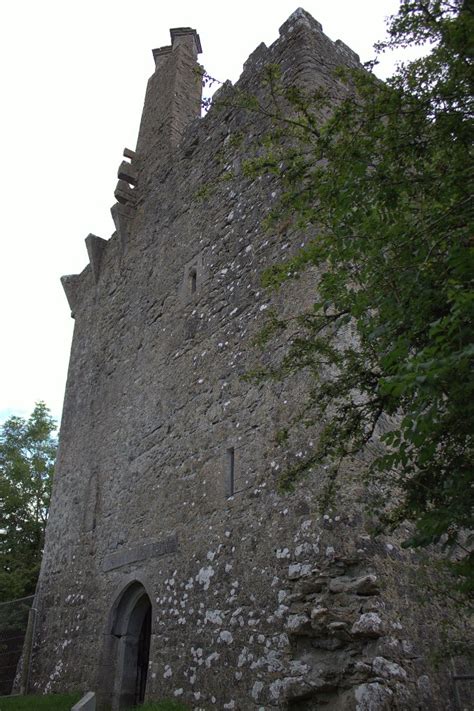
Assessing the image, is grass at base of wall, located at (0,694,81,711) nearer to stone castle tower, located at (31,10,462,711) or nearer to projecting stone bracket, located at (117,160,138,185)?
stone castle tower, located at (31,10,462,711)

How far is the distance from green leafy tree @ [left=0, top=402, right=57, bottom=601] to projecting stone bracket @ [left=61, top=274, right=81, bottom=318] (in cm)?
718

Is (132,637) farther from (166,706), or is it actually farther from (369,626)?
(369,626)

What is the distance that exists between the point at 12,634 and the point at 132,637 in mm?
3877

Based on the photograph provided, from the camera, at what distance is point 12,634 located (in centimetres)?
1099

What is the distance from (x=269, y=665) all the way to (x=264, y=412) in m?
2.45

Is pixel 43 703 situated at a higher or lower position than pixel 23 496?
lower

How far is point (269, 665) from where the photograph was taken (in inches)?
209

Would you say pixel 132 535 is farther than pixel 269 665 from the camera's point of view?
Yes

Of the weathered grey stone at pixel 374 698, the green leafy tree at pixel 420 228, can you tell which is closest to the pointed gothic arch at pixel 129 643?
the weathered grey stone at pixel 374 698

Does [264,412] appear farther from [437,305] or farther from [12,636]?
[12,636]

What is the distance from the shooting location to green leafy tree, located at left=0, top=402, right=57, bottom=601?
1681 cm

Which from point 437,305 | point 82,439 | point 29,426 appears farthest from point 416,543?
point 29,426

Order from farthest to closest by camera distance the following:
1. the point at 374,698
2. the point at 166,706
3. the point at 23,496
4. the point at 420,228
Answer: the point at 23,496 → the point at 166,706 → the point at 374,698 → the point at 420,228

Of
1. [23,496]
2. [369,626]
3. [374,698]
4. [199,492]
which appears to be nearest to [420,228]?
[369,626]
